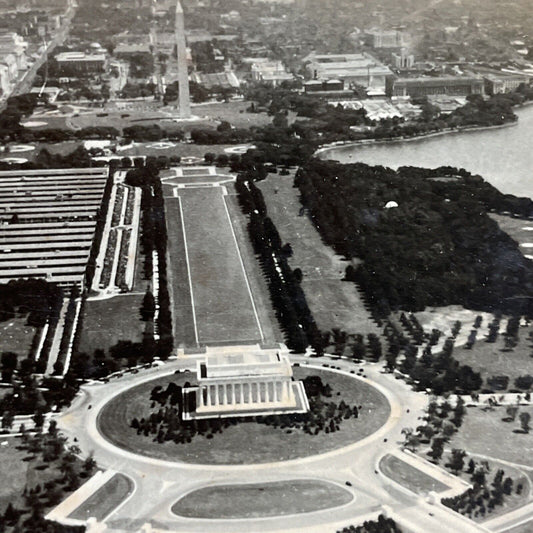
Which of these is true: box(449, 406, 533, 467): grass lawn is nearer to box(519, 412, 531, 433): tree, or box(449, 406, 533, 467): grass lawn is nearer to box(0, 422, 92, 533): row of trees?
box(519, 412, 531, 433): tree

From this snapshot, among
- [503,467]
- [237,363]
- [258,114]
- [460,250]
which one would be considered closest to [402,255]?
[460,250]

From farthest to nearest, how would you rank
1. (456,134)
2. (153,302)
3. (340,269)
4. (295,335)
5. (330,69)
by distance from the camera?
(330,69) → (456,134) → (340,269) → (153,302) → (295,335)

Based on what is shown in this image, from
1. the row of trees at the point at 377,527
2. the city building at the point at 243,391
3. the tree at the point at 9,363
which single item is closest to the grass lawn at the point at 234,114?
the tree at the point at 9,363

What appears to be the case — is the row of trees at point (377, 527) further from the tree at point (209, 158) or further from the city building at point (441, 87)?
the city building at point (441, 87)

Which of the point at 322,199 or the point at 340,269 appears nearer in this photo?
the point at 340,269

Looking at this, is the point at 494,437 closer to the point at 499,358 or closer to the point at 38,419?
the point at 499,358

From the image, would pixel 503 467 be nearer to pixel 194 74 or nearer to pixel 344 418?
pixel 344 418

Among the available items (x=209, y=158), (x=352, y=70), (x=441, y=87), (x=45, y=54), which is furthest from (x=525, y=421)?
(x=45, y=54)
